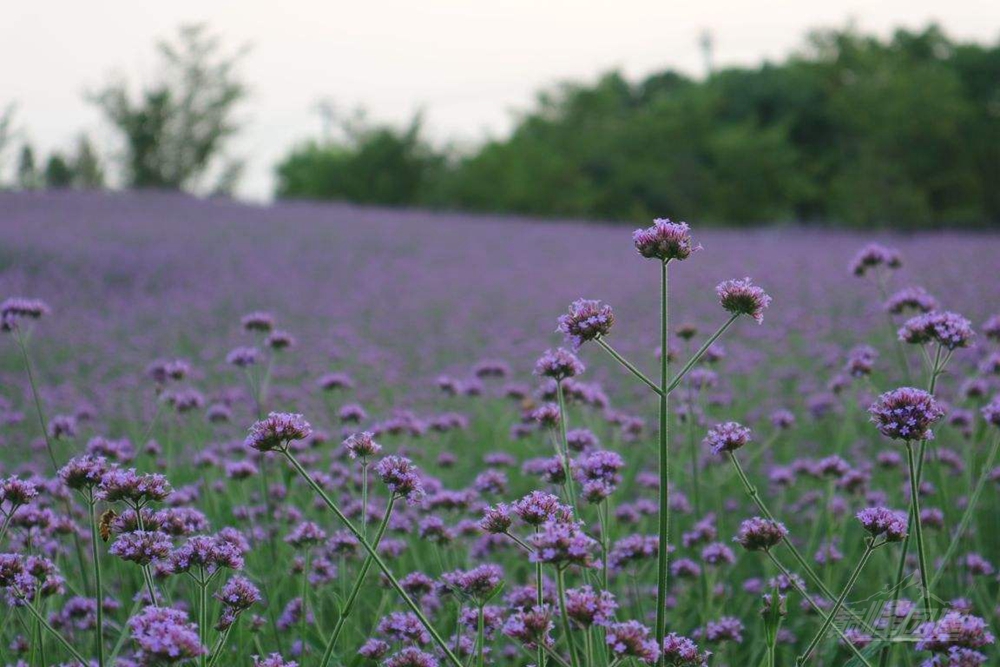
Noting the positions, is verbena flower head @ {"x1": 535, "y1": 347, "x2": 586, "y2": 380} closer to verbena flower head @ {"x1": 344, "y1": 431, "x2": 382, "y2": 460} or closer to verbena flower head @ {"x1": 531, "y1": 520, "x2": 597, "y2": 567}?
verbena flower head @ {"x1": 344, "y1": 431, "x2": 382, "y2": 460}

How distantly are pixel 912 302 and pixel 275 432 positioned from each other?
240 centimetres

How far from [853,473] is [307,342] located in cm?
676

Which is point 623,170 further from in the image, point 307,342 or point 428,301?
point 307,342

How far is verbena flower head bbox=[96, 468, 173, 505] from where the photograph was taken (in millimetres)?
1989

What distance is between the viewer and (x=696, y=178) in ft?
112

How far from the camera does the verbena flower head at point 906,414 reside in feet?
6.23

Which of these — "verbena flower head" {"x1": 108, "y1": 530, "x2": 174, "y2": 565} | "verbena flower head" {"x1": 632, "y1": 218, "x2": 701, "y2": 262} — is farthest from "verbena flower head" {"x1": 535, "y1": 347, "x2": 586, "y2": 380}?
"verbena flower head" {"x1": 108, "y1": 530, "x2": 174, "y2": 565}

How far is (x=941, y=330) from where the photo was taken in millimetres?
2453

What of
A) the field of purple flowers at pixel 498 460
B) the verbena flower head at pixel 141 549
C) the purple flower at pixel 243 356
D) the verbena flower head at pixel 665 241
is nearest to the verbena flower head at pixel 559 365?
the field of purple flowers at pixel 498 460

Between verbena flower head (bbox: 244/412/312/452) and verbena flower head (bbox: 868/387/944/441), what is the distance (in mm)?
1106

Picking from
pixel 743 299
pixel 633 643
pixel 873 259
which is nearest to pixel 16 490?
pixel 633 643

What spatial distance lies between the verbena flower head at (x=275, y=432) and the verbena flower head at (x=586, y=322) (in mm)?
561

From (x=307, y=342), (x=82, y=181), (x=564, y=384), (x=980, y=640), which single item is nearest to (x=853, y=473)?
(x=564, y=384)

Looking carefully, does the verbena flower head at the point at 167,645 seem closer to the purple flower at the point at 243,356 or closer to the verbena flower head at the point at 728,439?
the verbena flower head at the point at 728,439
